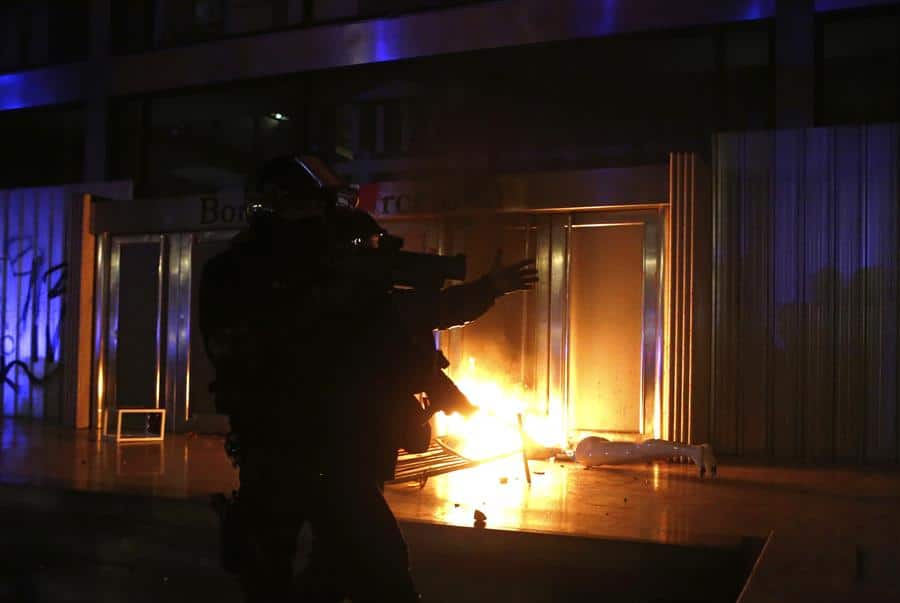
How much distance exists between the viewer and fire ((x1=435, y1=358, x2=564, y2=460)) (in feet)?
28.6

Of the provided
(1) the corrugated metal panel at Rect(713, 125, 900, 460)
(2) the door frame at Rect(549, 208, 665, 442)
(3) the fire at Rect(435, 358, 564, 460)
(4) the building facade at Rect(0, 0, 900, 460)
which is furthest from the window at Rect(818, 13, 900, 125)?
(3) the fire at Rect(435, 358, 564, 460)

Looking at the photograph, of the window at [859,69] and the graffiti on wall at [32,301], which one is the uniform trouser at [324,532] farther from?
the graffiti on wall at [32,301]

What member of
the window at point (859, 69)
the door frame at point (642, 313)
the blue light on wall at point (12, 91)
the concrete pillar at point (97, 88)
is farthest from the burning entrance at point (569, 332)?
the blue light on wall at point (12, 91)

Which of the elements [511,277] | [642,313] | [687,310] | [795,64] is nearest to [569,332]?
[642,313]

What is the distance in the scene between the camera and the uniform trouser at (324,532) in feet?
10.1

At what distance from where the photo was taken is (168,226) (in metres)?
11.2

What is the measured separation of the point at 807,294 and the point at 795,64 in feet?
7.67

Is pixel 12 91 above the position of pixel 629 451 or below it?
above

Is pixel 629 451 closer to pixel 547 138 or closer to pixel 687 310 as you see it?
pixel 687 310

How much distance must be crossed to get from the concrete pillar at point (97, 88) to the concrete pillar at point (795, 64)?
871 centimetres

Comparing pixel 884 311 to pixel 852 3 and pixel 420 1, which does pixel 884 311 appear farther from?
pixel 420 1

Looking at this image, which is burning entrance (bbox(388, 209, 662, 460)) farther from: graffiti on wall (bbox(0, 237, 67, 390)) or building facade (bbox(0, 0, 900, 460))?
graffiti on wall (bbox(0, 237, 67, 390))

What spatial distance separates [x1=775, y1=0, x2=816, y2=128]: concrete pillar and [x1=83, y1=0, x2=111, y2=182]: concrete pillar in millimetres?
8705

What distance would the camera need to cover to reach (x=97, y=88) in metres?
12.7
